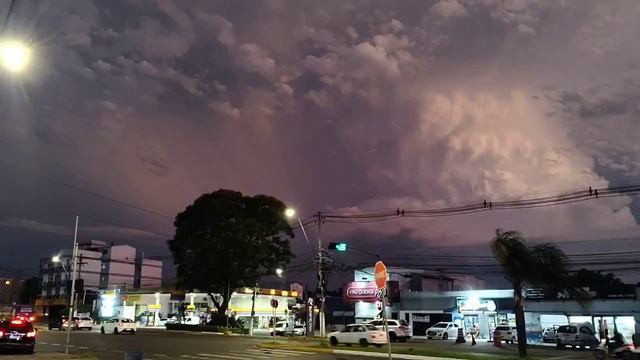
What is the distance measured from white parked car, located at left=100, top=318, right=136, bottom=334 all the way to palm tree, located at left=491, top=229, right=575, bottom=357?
4193cm

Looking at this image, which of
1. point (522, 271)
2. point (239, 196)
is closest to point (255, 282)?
point (239, 196)

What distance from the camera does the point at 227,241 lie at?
65.8 meters

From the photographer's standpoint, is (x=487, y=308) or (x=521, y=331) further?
(x=487, y=308)

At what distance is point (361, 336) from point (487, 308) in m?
24.9

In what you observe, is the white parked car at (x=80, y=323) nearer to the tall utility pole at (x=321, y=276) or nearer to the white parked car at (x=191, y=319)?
the white parked car at (x=191, y=319)

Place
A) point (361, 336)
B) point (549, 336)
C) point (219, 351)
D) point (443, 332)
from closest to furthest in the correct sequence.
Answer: point (219, 351)
point (361, 336)
point (549, 336)
point (443, 332)

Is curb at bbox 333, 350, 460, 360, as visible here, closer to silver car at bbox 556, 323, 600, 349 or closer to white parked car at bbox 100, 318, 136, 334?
silver car at bbox 556, 323, 600, 349

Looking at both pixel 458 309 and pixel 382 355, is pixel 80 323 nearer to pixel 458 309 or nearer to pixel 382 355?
pixel 458 309

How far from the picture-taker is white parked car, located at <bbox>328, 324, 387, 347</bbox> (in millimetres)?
39500

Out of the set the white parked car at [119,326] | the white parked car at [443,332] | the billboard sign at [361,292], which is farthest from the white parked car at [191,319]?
the white parked car at [443,332]

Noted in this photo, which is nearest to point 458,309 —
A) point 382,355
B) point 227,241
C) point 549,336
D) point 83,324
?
point 549,336

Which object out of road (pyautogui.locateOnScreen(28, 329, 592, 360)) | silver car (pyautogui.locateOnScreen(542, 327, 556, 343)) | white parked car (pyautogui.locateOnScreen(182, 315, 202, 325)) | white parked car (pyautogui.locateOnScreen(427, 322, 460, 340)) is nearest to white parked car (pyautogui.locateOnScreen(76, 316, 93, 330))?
white parked car (pyautogui.locateOnScreen(182, 315, 202, 325))

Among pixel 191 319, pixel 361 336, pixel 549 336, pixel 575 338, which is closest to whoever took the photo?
pixel 361 336

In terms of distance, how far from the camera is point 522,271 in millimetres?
29766
